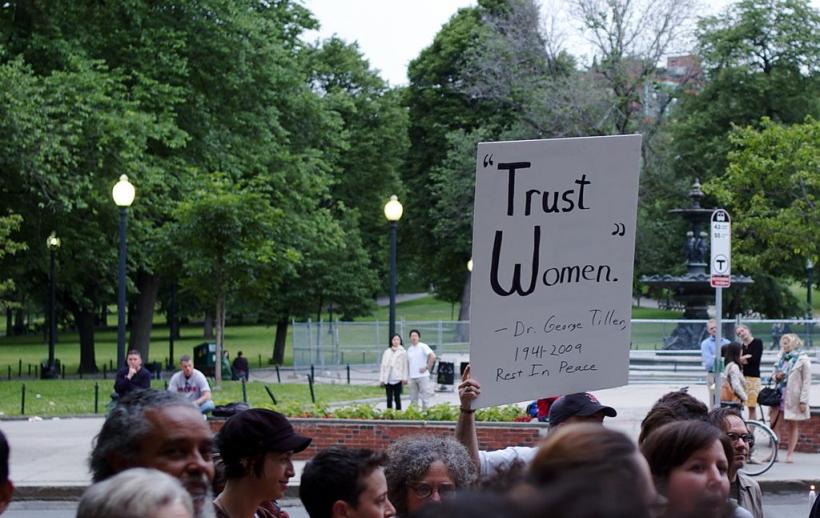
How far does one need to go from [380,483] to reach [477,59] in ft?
162

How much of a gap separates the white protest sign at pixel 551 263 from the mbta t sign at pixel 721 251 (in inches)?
366

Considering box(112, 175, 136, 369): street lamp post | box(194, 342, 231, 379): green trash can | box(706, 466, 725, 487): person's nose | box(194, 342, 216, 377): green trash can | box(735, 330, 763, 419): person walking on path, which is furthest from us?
box(194, 342, 216, 377): green trash can

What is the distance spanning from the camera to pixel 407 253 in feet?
205

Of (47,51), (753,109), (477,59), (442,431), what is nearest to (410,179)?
(477,59)

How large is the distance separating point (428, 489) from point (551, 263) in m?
1.60

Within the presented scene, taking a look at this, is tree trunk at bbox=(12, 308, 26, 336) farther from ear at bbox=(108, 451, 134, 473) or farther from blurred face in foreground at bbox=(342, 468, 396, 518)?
ear at bbox=(108, 451, 134, 473)

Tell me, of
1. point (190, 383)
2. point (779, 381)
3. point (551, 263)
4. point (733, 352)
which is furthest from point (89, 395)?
point (551, 263)

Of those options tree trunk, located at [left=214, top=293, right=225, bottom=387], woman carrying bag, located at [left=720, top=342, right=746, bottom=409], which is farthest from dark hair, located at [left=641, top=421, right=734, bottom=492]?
tree trunk, located at [left=214, top=293, right=225, bottom=387]

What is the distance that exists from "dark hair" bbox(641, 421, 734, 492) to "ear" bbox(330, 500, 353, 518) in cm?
107

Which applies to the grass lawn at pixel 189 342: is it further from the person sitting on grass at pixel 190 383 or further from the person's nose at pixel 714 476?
the person's nose at pixel 714 476

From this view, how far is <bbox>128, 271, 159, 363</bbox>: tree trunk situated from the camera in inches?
1566

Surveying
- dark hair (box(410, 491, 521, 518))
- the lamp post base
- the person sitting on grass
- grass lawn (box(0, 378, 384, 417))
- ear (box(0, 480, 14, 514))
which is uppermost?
dark hair (box(410, 491, 521, 518))

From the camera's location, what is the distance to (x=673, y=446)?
4246 mm

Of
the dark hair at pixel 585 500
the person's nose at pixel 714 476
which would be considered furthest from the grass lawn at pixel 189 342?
the dark hair at pixel 585 500
